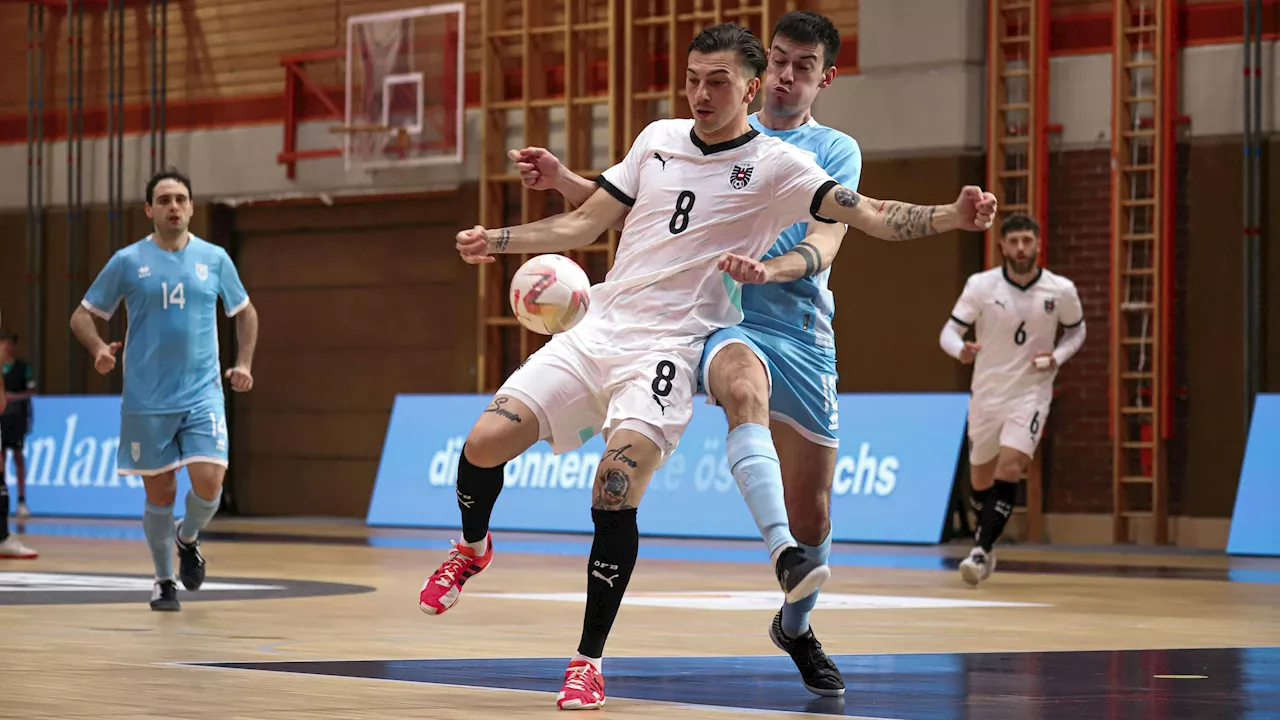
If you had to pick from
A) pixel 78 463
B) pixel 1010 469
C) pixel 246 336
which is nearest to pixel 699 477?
pixel 1010 469

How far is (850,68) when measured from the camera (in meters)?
17.6

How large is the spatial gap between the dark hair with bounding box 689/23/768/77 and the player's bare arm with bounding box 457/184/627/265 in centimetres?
54

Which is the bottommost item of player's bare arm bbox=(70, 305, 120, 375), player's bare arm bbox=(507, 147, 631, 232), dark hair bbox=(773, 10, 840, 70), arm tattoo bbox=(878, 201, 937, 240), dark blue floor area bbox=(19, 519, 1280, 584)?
dark blue floor area bbox=(19, 519, 1280, 584)

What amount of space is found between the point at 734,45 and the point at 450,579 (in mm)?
1720

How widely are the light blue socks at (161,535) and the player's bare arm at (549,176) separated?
12.4ft

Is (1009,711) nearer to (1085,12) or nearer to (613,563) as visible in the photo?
(613,563)

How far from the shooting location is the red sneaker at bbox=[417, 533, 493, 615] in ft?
18.4

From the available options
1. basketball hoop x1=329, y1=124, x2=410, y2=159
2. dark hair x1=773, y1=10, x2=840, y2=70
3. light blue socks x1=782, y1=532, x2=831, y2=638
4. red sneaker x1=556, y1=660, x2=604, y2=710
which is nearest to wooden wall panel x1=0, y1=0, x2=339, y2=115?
basketball hoop x1=329, y1=124, x2=410, y2=159

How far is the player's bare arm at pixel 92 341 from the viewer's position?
9.27 m

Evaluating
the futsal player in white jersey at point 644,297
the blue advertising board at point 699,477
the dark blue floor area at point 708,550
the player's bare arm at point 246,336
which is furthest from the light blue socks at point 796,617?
the blue advertising board at point 699,477

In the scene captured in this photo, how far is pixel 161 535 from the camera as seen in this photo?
30.4ft

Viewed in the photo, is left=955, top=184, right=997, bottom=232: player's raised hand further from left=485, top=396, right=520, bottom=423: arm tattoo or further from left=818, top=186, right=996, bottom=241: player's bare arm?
left=485, top=396, right=520, bottom=423: arm tattoo

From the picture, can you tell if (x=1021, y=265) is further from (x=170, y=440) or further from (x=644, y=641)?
(x=644, y=641)

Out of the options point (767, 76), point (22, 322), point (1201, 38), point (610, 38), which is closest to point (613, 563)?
point (767, 76)
